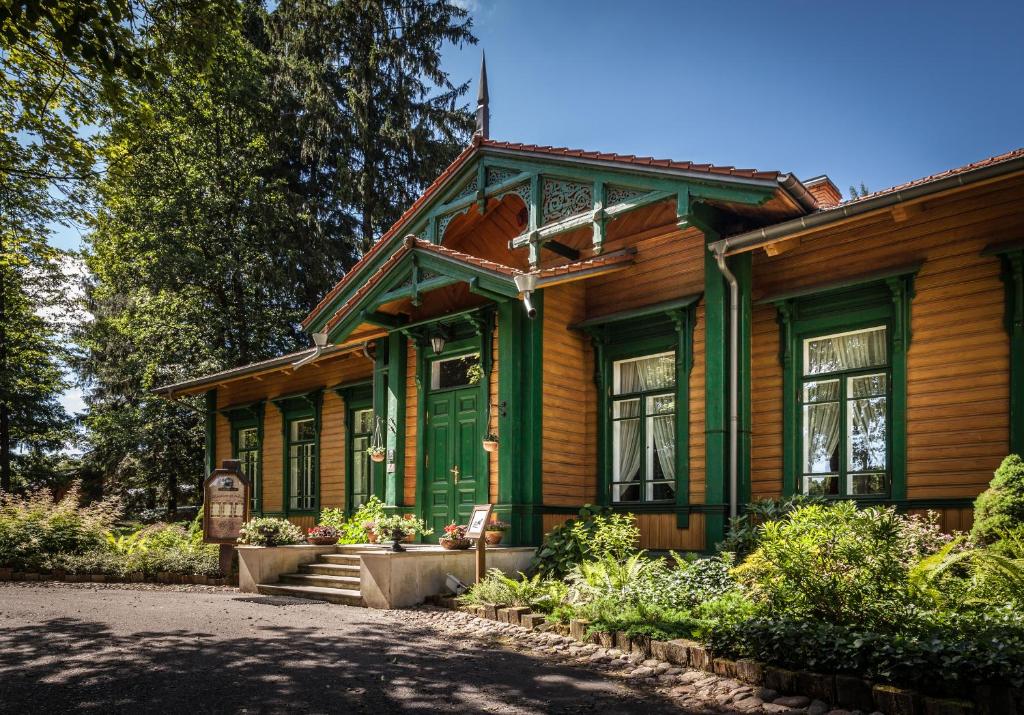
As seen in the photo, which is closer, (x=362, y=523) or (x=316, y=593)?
(x=316, y=593)

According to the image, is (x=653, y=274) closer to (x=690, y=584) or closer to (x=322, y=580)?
(x=690, y=584)

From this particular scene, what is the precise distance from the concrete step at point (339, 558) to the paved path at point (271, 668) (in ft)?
7.26

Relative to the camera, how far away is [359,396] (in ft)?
52.3

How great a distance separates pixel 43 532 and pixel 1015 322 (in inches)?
578

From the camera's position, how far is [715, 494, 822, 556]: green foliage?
859 cm

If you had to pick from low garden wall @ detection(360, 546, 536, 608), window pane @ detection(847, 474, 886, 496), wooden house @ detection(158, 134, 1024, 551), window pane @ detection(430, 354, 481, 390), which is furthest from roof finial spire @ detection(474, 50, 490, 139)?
window pane @ detection(847, 474, 886, 496)

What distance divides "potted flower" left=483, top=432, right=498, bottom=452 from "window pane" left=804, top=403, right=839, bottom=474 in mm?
3992

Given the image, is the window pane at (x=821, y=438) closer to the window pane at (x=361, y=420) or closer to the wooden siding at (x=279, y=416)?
the wooden siding at (x=279, y=416)

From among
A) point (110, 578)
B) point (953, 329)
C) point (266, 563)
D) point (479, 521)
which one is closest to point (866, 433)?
point (953, 329)

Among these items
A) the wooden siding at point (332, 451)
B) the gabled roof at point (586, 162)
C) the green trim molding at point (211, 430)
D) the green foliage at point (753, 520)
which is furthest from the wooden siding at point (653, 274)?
the green trim molding at point (211, 430)

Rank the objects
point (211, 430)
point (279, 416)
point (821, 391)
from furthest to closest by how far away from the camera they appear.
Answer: point (211, 430) → point (279, 416) → point (821, 391)

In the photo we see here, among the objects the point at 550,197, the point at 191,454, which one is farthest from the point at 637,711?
the point at 191,454

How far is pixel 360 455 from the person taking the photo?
15969mm

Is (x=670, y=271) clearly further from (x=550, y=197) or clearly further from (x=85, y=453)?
(x=85, y=453)
